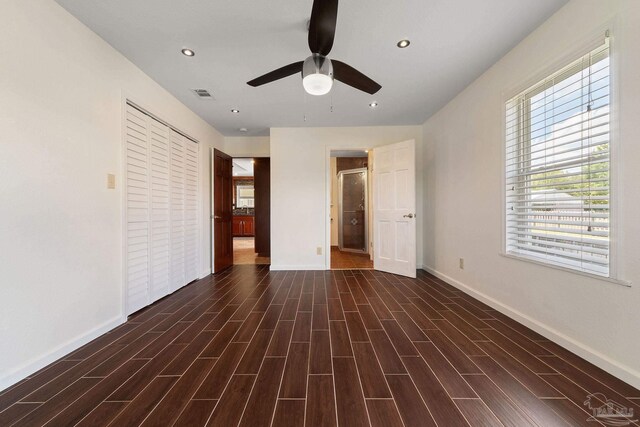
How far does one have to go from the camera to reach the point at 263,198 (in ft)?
15.6

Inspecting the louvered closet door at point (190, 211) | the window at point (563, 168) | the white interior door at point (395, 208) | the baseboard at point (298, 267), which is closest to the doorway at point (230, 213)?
the louvered closet door at point (190, 211)

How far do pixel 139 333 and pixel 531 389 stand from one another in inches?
105

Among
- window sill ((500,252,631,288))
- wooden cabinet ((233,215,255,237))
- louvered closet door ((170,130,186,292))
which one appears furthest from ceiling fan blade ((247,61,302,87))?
wooden cabinet ((233,215,255,237))

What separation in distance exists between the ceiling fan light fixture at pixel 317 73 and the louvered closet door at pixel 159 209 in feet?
6.25

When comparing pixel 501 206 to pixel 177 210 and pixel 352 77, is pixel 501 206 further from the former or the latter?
pixel 177 210

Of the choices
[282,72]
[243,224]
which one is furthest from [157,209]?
[243,224]

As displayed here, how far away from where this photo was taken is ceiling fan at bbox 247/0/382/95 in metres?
1.27

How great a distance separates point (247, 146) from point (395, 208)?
2828 millimetres

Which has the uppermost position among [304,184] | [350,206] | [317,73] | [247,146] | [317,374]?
[247,146]

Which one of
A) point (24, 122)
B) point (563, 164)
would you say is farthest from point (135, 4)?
point (563, 164)

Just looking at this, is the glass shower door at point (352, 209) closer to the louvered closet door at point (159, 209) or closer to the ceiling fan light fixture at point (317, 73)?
the louvered closet door at point (159, 209)

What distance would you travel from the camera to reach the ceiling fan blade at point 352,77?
5.34 feet

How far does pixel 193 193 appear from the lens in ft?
10.6

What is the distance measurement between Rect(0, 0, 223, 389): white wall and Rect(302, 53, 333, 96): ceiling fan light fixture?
5.39 feet
